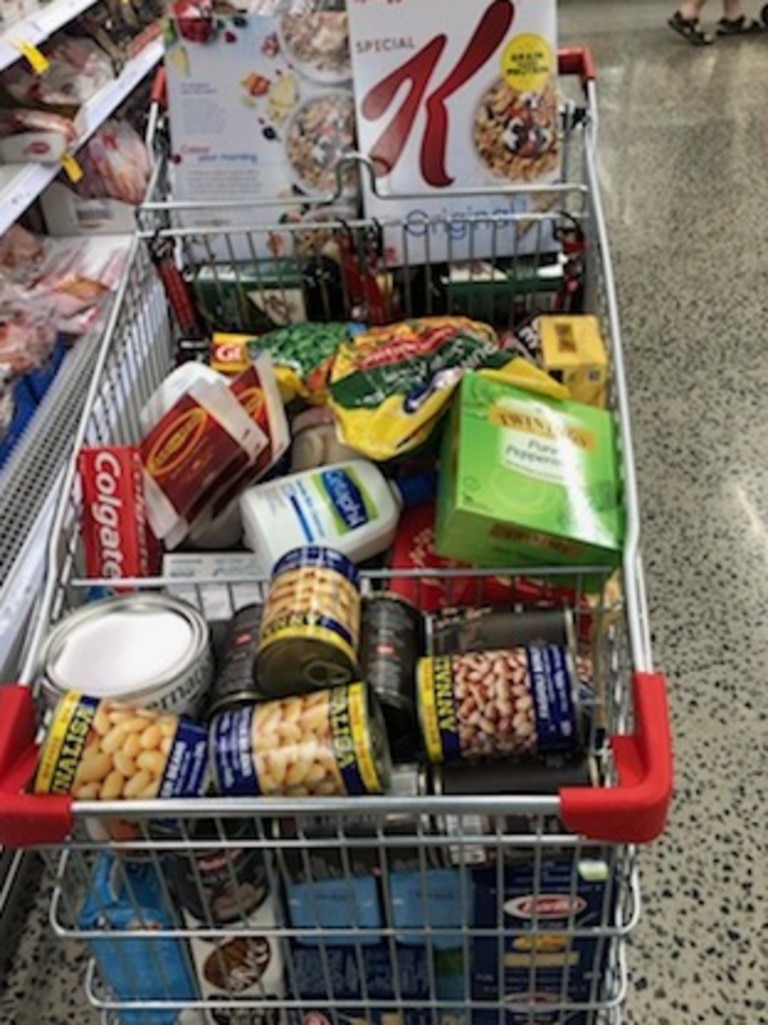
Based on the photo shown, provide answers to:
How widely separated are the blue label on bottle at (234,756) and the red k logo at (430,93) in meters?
0.81

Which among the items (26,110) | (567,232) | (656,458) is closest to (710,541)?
(656,458)

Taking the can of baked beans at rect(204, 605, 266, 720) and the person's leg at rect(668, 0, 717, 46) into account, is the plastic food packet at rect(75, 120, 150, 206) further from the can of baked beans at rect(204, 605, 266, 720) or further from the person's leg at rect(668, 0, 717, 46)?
the person's leg at rect(668, 0, 717, 46)

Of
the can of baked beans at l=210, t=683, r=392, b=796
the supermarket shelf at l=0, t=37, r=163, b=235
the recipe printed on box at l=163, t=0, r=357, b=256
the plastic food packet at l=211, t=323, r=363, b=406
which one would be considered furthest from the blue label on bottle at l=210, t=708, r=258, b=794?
the supermarket shelf at l=0, t=37, r=163, b=235

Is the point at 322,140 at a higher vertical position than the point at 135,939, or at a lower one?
higher

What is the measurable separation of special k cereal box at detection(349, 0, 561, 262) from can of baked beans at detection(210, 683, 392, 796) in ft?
2.49

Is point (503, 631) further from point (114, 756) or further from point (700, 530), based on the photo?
point (700, 530)

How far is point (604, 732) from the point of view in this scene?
85 cm

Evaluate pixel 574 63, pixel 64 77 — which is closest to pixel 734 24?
pixel 64 77

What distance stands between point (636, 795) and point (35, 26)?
214 centimetres

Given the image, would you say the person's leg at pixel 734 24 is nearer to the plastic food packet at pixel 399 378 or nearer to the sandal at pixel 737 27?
the sandal at pixel 737 27

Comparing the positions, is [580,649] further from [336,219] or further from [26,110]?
[26,110]

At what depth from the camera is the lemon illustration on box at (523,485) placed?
87 cm

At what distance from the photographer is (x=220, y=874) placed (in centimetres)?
79

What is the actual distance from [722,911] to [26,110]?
2.16m
